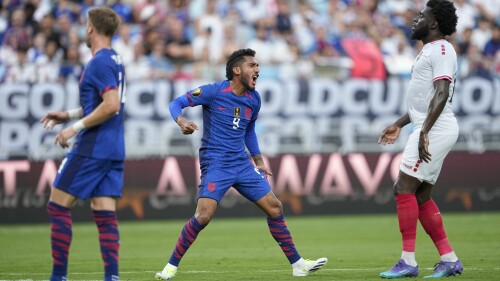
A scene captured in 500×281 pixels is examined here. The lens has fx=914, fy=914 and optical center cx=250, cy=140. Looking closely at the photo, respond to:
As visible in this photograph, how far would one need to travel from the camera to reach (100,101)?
26.8 feet

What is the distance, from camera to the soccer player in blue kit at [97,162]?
317 inches

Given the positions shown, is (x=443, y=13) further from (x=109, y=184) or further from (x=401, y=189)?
(x=109, y=184)

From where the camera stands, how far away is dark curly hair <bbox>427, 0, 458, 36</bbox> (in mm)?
9680

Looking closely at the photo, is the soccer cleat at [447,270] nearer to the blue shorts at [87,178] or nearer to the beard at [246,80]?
the beard at [246,80]

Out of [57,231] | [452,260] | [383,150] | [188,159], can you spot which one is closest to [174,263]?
[57,231]

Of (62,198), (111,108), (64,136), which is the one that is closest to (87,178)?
(62,198)

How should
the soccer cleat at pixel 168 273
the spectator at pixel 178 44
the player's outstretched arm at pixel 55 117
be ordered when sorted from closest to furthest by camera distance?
the player's outstretched arm at pixel 55 117
the soccer cleat at pixel 168 273
the spectator at pixel 178 44

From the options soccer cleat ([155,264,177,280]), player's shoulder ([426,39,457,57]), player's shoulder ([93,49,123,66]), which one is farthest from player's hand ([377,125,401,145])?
player's shoulder ([93,49,123,66])

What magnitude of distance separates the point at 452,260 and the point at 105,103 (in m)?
4.16

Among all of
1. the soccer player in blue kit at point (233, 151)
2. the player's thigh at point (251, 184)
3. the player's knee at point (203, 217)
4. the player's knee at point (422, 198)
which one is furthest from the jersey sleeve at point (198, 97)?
the player's knee at point (422, 198)

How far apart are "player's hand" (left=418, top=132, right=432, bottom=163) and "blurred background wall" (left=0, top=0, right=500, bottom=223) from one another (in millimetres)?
10169

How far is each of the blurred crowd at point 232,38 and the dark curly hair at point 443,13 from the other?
10564mm

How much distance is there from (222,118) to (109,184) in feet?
7.14

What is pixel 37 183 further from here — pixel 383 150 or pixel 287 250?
pixel 287 250
